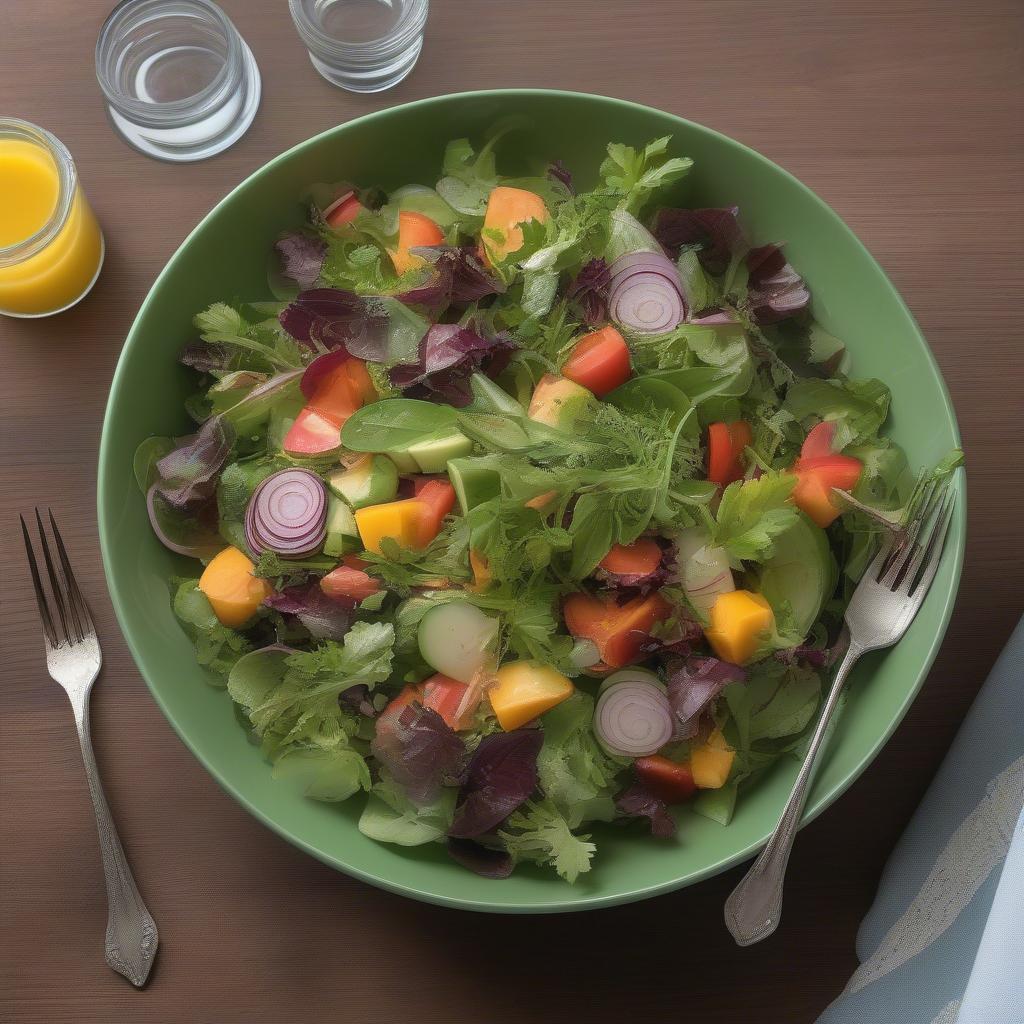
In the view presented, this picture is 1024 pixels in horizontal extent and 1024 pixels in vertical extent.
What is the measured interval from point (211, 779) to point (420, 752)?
1.78ft

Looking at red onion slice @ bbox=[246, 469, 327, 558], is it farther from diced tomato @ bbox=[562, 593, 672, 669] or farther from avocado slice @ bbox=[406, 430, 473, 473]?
diced tomato @ bbox=[562, 593, 672, 669]

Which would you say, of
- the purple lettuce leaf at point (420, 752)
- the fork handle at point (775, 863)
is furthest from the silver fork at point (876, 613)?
the purple lettuce leaf at point (420, 752)

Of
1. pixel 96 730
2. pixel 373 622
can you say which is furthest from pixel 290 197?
pixel 96 730

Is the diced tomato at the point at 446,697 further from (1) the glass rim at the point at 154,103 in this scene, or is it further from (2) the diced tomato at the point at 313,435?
(1) the glass rim at the point at 154,103

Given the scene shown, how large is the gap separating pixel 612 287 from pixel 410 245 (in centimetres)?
34

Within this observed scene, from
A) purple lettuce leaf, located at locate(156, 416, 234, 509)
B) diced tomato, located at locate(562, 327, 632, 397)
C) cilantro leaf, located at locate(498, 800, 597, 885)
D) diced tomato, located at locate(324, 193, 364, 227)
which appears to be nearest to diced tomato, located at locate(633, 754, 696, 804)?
cilantro leaf, located at locate(498, 800, 597, 885)

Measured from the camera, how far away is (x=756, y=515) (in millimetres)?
1454

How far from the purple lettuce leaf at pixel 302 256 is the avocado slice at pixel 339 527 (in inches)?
16.4

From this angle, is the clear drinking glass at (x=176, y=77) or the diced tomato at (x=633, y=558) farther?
the clear drinking glass at (x=176, y=77)

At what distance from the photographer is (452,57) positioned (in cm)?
192

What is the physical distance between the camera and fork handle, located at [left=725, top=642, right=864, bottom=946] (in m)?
1.48

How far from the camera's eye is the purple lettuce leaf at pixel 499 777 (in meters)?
1.45

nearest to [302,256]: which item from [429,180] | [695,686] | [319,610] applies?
[429,180]

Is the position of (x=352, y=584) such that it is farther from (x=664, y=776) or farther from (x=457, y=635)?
(x=664, y=776)
